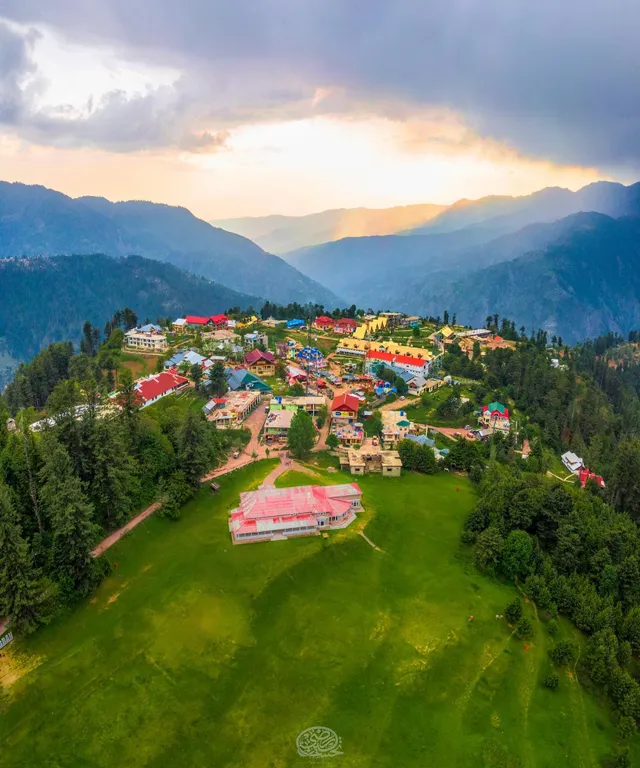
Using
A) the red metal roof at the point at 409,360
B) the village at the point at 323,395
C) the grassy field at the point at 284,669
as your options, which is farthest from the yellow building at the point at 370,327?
the grassy field at the point at 284,669

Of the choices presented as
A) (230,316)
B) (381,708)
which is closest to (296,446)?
(381,708)

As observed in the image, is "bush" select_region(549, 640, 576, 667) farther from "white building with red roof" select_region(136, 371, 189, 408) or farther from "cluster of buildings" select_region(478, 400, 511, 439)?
"white building with red roof" select_region(136, 371, 189, 408)

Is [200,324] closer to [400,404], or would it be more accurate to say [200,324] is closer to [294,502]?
[400,404]

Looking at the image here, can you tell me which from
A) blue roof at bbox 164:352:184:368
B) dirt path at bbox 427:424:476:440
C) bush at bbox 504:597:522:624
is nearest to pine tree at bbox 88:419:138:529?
bush at bbox 504:597:522:624

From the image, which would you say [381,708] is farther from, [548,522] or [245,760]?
[548,522]

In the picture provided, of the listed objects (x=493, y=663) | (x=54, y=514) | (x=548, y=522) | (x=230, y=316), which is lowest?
(x=493, y=663)

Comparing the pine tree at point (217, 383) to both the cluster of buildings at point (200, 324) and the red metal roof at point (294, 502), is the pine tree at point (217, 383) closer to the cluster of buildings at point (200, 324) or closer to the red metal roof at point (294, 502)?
the red metal roof at point (294, 502)
